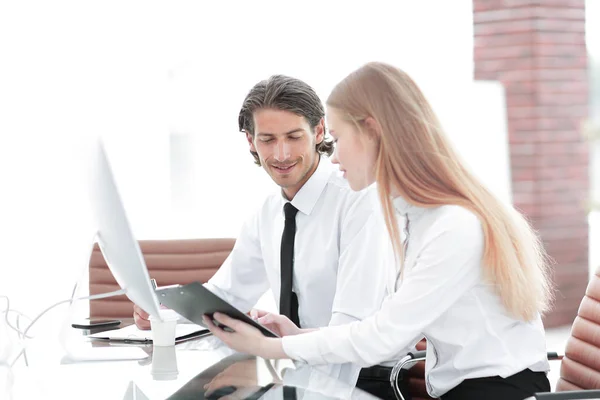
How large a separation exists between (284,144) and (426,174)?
698 mm

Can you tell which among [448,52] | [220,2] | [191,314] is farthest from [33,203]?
[191,314]

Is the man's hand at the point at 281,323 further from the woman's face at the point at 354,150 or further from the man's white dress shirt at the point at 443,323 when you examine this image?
the woman's face at the point at 354,150

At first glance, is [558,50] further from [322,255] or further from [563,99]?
[322,255]

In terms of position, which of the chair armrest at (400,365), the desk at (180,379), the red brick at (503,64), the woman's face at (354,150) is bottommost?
the chair armrest at (400,365)

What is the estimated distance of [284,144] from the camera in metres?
2.23

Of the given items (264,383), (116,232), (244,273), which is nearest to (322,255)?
(244,273)

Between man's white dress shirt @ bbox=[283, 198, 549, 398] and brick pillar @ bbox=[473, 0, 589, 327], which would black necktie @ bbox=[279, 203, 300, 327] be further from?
brick pillar @ bbox=[473, 0, 589, 327]

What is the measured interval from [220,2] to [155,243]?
6.28ft

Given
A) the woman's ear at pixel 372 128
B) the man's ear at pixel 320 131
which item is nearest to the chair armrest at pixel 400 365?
the woman's ear at pixel 372 128

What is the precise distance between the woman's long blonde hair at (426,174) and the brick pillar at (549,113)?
9.86ft

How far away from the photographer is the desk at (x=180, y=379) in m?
1.51

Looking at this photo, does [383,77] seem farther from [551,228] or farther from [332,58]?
[551,228]

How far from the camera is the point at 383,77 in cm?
162

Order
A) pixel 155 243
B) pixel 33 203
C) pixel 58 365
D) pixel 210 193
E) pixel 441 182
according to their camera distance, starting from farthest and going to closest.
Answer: pixel 210 193 < pixel 33 203 < pixel 155 243 < pixel 58 365 < pixel 441 182
